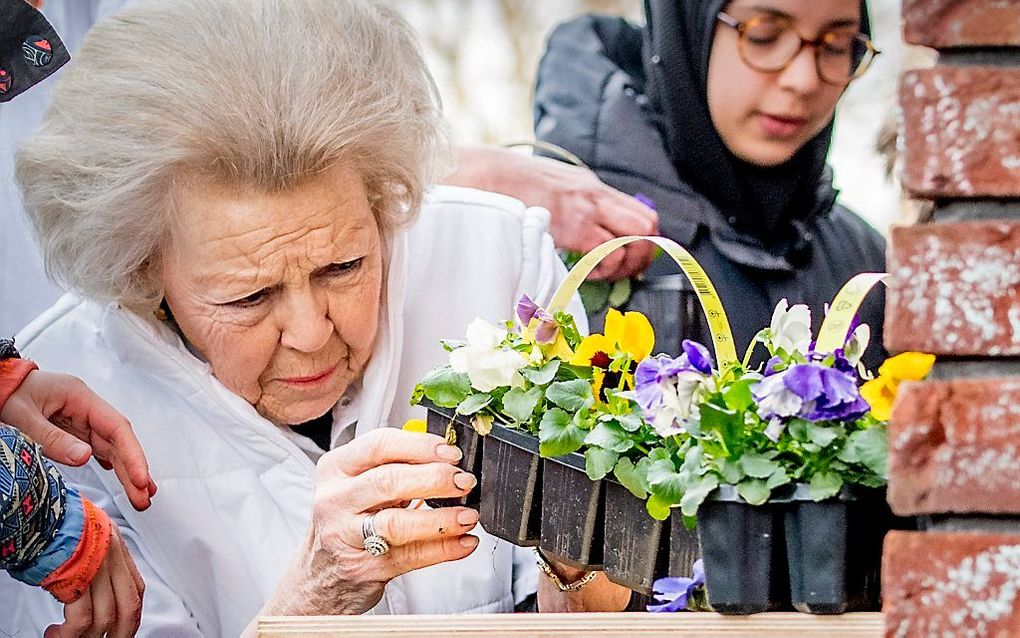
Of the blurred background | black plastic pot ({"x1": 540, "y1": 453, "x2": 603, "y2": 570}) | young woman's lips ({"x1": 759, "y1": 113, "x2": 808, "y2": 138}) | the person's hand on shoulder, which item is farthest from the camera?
the blurred background

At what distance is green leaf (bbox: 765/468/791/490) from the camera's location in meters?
1.12

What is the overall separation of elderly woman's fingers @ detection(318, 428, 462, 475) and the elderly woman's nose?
1.11 feet

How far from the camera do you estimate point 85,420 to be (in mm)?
1912

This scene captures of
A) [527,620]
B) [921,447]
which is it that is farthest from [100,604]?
[921,447]

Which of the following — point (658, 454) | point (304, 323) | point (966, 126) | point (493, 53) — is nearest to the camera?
point (966, 126)

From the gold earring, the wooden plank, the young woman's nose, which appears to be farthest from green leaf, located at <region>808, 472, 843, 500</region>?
the young woman's nose

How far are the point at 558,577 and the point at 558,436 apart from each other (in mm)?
443

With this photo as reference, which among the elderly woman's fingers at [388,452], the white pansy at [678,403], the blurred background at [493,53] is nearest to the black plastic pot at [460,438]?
the elderly woman's fingers at [388,452]

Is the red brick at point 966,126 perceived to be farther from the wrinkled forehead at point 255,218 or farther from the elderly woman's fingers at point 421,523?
the wrinkled forehead at point 255,218

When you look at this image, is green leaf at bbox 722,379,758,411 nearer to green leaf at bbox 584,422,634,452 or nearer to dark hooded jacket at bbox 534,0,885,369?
green leaf at bbox 584,422,634,452

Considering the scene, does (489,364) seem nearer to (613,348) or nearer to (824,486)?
(613,348)

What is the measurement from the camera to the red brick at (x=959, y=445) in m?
0.91

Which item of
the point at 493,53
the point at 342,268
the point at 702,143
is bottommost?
the point at 342,268

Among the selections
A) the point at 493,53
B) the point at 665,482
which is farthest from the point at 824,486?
the point at 493,53
